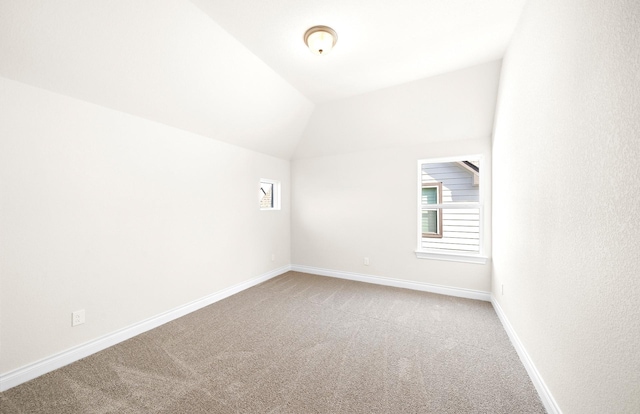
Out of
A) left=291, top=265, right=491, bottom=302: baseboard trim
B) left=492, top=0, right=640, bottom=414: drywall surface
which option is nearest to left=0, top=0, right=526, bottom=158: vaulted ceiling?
left=492, top=0, right=640, bottom=414: drywall surface

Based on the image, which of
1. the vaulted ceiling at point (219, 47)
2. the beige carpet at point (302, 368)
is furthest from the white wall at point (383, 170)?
the beige carpet at point (302, 368)

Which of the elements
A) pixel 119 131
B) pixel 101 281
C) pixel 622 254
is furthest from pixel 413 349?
pixel 119 131

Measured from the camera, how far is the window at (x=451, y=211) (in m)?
3.52

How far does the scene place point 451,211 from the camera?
13.4 feet

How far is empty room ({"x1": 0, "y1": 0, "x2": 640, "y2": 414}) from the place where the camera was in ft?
3.87

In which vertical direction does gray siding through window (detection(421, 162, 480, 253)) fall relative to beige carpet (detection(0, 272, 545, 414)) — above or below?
above

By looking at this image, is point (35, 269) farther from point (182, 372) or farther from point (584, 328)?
point (584, 328)

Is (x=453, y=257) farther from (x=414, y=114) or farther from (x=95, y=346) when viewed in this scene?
(x=95, y=346)

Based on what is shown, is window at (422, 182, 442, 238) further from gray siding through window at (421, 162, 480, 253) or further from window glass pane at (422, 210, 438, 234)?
gray siding through window at (421, 162, 480, 253)

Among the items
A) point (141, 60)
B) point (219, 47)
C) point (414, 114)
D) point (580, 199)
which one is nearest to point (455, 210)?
point (414, 114)

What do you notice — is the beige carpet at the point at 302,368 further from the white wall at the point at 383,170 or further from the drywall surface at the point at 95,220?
the white wall at the point at 383,170

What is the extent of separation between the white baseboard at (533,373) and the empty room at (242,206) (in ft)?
0.11

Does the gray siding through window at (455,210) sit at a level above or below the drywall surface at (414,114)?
below

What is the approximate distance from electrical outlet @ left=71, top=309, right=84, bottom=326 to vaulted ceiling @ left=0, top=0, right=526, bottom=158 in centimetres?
184
